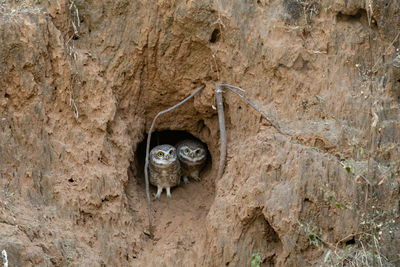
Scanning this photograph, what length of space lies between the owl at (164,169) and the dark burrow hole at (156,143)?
0.61ft

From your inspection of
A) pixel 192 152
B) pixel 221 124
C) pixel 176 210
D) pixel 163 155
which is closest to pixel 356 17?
pixel 221 124

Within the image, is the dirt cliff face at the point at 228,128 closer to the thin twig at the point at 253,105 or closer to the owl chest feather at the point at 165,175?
the thin twig at the point at 253,105


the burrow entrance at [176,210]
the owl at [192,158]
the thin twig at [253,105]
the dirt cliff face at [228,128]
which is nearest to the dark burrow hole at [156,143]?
the burrow entrance at [176,210]

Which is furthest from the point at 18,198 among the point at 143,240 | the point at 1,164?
the point at 143,240

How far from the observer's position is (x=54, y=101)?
18.8ft

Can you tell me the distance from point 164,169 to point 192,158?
47cm

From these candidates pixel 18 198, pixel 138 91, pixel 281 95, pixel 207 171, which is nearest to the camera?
pixel 18 198

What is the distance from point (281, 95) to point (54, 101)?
7.75 ft

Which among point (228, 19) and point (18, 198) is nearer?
point (18, 198)

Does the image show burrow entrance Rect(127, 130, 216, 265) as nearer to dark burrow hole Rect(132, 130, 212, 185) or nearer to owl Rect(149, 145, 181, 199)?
dark burrow hole Rect(132, 130, 212, 185)

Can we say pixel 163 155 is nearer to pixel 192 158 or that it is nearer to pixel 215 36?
pixel 192 158

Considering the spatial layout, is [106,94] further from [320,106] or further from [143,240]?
[320,106]

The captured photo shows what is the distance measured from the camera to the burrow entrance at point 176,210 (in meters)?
5.90

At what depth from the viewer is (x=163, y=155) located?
6.95 m
